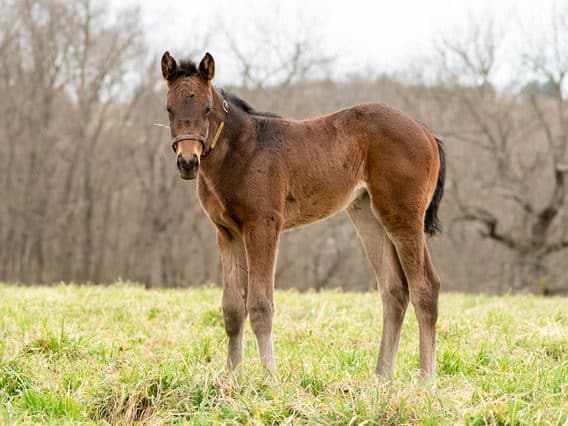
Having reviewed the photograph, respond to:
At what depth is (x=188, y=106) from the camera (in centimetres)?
448

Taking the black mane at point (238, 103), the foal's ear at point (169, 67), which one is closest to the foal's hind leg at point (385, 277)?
the black mane at point (238, 103)

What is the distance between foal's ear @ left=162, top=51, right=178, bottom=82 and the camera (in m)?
4.55

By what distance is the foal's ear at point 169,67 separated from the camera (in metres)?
4.55

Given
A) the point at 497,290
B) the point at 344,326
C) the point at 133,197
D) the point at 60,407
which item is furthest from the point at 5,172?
the point at 60,407

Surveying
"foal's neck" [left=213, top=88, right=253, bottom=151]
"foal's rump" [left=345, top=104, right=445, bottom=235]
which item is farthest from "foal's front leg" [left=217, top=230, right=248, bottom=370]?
"foal's rump" [left=345, top=104, right=445, bottom=235]

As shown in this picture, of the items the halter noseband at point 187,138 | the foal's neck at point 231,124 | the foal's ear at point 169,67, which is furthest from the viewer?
the foal's neck at point 231,124

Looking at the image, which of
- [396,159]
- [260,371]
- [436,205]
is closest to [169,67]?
[396,159]

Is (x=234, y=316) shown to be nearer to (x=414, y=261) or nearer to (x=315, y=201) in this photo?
(x=315, y=201)

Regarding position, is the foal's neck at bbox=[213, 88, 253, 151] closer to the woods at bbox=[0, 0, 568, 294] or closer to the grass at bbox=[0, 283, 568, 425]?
the grass at bbox=[0, 283, 568, 425]

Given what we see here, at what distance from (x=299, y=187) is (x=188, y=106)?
1.08m

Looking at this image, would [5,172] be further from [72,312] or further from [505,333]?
[505,333]

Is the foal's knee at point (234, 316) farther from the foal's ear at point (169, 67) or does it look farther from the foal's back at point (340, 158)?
the foal's ear at point (169, 67)

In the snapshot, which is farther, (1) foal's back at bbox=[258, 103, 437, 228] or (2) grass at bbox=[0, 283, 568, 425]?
(1) foal's back at bbox=[258, 103, 437, 228]

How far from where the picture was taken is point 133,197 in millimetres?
29766
